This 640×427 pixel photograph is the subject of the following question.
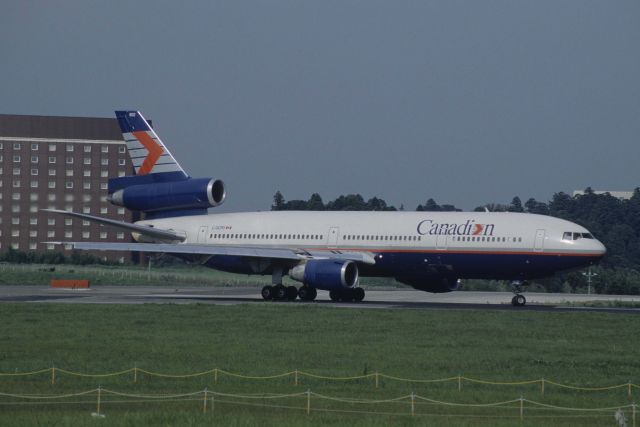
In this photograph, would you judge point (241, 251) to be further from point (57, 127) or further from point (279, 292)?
point (57, 127)

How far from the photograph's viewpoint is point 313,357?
30.2 m

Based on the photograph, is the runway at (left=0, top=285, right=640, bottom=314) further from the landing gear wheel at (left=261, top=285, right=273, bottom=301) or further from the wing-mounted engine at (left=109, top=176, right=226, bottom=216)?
the wing-mounted engine at (left=109, top=176, right=226, bottom=216)

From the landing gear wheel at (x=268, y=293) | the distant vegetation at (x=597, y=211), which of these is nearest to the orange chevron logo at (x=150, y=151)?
the landing gear wheel at (x=268, y=293)

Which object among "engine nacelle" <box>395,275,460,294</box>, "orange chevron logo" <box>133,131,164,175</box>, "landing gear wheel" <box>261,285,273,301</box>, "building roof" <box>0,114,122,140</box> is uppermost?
"building roof" <box>0,114,122,140</box>

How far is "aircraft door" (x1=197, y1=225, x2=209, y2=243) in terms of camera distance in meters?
58.0

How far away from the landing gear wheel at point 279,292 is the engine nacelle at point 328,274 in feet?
6.55

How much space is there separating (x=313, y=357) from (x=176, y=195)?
99.7ft

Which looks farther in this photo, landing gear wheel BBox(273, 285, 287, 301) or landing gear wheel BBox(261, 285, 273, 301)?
landing gear wheel BBox(261, 285, 273, 301)

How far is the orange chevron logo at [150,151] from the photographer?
60219mm

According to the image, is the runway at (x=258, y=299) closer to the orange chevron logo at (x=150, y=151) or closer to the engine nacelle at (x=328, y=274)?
the engine nacelle at (x=328, y=274)

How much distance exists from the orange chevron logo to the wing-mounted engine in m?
0.68

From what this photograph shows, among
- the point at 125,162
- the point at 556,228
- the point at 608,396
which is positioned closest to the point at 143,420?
the point at 608,396

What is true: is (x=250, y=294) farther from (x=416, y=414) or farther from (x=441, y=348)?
(x=416, y=414)

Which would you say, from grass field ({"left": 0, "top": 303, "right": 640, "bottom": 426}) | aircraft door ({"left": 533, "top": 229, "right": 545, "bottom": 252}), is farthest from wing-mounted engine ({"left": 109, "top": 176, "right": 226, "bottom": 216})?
aircraft door ({"left": 533, "top": 229, "right": 545, "bottom": 252})
